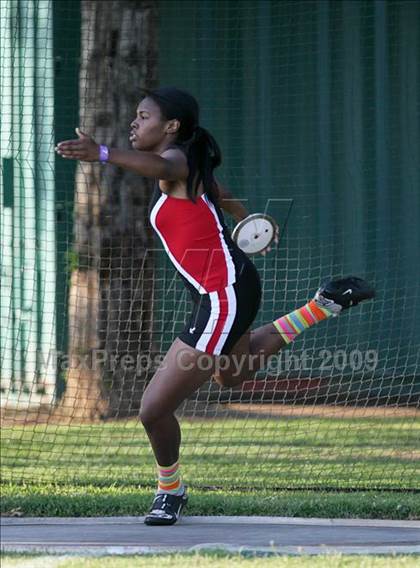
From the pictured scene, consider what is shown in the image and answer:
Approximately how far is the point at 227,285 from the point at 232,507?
1.10 metres

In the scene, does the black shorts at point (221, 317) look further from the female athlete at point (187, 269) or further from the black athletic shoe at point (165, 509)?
the black athletic shoe at point (165, 509)

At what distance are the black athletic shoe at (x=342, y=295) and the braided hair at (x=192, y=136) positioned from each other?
844 millimetres

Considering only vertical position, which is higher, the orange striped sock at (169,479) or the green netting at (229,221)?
the green netting at (229,221)

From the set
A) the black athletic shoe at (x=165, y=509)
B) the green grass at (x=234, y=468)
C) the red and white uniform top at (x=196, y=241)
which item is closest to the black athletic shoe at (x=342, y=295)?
the red and white uniform top at (x=196, y=241)

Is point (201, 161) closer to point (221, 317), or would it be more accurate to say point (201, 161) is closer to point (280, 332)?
point (221, 317)

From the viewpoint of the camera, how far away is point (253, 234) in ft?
20.0

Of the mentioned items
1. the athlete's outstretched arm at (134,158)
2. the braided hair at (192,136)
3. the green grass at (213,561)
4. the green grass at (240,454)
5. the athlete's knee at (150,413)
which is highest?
the braided hair at (192,136)

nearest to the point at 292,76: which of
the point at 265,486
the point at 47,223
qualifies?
the point at 47,223

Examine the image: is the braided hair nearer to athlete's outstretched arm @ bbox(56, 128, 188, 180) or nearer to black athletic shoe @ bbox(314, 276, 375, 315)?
athlete's outstretched arm @ bbox(56, 128, 188, 180)

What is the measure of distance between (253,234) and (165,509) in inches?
54.5

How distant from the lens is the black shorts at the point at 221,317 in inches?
217

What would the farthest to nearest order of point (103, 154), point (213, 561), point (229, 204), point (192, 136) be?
point (229, 204) < point (192, 136) < point (103, 154) < point (213, 561)

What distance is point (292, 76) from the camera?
392 inches

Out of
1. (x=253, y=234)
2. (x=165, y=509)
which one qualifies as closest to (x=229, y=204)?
(x=253, y=234)
